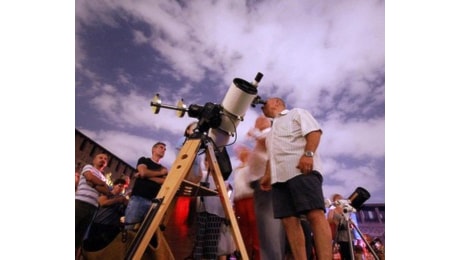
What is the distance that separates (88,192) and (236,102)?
0.95 metres

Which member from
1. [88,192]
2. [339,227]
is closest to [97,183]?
[88,192]

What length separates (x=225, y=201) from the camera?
4.38 feet

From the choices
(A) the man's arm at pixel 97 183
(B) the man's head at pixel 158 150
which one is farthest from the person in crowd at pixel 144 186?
(A) the man's arm at pixel 97 183

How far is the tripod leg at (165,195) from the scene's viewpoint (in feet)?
3.78

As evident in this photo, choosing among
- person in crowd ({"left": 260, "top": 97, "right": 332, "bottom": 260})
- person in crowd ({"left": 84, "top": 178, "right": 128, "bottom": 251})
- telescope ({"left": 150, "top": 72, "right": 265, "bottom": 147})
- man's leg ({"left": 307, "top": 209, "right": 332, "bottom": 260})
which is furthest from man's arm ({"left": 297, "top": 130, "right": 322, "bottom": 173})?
person in crowd ({"left": 84, "top": 178, "right": 128, "bottom": 251})

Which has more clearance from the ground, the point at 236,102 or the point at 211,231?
the point at 236,102

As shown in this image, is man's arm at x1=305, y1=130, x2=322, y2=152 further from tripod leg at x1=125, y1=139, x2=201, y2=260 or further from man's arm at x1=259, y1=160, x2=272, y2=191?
tripod leg at x1=125, y1=139, x2=201, y2=260

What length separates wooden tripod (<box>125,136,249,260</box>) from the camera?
1.16 metres

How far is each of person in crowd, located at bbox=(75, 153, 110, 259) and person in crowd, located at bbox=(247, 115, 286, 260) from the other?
0.77 metres

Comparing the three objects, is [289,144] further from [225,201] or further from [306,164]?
[225,201]

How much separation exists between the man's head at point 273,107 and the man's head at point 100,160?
2.76 feet
